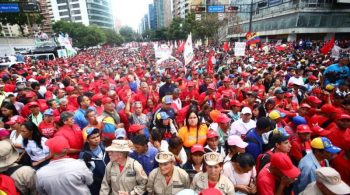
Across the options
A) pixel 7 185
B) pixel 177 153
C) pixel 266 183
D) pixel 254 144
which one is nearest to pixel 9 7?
pixel 7 185

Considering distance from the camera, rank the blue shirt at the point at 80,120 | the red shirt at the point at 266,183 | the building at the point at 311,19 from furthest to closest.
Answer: the building at the point at 311,19 → the blue shirt at the point at 80,120 → the red shirt at the point at 266,183

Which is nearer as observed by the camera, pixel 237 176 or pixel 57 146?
pixel 57 146

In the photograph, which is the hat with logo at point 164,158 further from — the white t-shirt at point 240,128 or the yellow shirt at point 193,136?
the white t-shirt at point 240,128

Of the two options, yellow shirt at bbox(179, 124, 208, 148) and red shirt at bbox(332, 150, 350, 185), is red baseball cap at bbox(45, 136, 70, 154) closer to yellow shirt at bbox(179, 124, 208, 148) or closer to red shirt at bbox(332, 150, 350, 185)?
yellow shirt at bbox(179, 124, 208, 148)

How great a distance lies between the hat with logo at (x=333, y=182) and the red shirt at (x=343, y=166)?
1.14 metres

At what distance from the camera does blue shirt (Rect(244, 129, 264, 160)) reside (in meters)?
3.74

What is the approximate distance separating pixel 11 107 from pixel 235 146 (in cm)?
509

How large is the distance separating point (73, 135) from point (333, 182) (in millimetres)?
3636

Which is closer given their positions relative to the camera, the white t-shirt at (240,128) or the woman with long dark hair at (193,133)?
the woman with long dark hair at (193,133)

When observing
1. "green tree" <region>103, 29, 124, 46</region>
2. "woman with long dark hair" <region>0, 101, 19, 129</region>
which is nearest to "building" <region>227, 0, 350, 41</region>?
"woman with long dark hair" <region>0, 101, 19, 129</region>

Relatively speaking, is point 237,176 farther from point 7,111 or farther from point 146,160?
point 7,111

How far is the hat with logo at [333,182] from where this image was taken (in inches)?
87.2

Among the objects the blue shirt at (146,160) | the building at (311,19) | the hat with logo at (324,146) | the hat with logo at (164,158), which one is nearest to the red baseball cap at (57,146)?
the blue shirt at (146,160)

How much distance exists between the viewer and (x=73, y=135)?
13.2 feet
